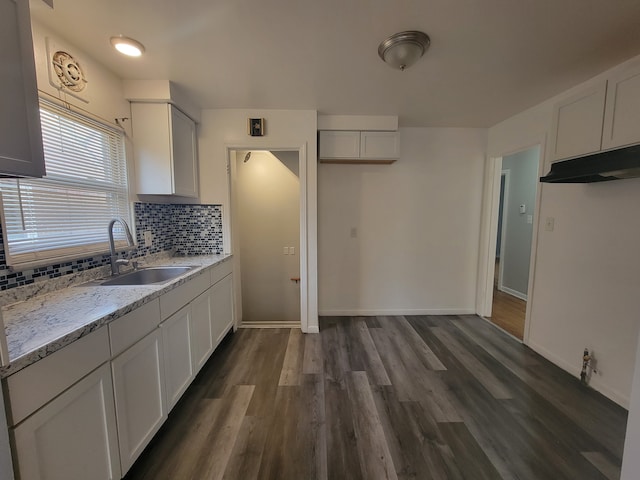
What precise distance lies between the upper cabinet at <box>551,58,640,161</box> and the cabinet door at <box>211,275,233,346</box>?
3088 millimetres

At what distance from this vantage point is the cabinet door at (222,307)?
222 cm

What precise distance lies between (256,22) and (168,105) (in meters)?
1.14

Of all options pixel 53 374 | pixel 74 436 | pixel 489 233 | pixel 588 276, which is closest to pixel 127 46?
pixel 53 374

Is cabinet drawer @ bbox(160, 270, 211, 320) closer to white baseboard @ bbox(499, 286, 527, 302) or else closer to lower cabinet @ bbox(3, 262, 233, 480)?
lower cabinet @ bbox(3, 262, 233, 480)

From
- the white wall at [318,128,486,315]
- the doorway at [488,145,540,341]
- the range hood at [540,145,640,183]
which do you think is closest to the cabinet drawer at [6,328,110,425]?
the white wall at [318,128,486,315]

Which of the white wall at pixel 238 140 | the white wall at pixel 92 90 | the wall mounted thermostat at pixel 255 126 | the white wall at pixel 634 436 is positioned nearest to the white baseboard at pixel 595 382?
the white wall at pixel 634 436

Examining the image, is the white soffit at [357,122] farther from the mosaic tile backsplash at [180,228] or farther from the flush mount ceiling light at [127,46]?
the flush mount ceiling light at [127,46]

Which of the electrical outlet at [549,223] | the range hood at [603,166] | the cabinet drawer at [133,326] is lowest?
the cabinet drawer at [133,326]

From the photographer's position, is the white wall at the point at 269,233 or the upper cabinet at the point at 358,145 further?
the white wall at the point at 269,233

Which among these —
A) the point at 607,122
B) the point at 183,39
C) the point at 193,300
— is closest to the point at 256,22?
the point at 183,39

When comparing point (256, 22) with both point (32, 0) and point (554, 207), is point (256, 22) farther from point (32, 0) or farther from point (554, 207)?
point (554, 207)

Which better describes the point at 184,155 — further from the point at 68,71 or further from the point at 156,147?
the point at 68,71

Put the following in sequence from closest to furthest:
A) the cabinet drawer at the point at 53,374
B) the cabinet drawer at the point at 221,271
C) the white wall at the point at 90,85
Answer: the cabinet drawer at the point at 53,374
the white wall at the point at 90,85
the cabinet drawer at the point at 221,271

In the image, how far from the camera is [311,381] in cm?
196
